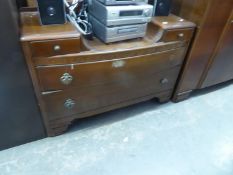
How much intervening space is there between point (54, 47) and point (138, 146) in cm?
77

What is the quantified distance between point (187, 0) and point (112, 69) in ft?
2.23

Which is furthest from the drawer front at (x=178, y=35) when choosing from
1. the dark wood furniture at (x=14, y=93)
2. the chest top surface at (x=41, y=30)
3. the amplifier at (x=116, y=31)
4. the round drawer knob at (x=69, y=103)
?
the dark wood furniture at (x=14, y=93)

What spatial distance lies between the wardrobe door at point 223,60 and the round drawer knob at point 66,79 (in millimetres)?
1056

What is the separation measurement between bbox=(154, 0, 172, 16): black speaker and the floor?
0.68 meters

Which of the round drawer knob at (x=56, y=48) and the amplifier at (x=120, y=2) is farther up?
the amplifier at (x=120, y=2)

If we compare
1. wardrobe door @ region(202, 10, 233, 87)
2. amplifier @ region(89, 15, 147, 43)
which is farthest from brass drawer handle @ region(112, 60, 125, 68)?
wardrobe door @ region(202, 10, 233, 87)

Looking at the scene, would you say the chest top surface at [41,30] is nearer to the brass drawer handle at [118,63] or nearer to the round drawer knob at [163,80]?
the brass drawer handle at [118,63]

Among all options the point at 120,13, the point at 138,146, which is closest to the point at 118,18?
the point at 120,13

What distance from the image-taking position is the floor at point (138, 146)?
3.65 feet

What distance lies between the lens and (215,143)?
1.31 m

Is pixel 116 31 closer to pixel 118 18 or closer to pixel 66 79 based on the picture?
pixel 118 18

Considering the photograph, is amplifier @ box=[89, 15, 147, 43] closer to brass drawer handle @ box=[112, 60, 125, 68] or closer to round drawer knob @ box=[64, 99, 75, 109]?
brass drawer handle @ box=[112, 60, 125, 68]

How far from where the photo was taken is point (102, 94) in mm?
1212

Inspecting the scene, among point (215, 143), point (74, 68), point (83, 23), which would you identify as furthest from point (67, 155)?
point (215, 143)
